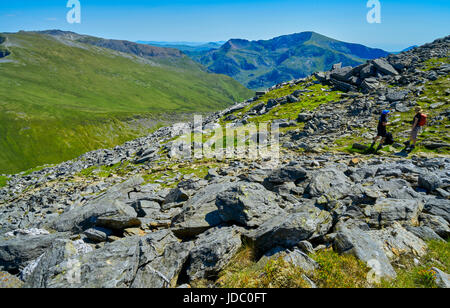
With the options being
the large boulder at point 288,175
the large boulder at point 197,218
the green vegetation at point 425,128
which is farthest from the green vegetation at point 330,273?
the green vegetation at point 425,128

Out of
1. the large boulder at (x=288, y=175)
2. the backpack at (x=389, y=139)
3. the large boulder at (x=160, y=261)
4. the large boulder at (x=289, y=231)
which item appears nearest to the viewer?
the large boulder at (x=160, y=261)

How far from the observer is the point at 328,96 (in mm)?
48719

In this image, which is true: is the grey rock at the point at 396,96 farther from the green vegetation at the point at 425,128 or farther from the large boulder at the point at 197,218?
the large boulder at the point at 197,218

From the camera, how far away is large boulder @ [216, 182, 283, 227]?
11.1 meters

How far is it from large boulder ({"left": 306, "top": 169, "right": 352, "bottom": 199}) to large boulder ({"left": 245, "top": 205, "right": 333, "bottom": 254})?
317 centimetres

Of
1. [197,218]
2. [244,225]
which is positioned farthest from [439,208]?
[197,218]

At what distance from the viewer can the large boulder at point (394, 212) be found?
33.9 ft

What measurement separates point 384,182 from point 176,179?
17600mm

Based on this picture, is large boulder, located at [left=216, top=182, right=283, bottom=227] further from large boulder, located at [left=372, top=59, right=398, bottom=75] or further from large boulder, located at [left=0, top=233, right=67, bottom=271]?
large boulder, located at [left=372, top=59, right=398, bottom=75]

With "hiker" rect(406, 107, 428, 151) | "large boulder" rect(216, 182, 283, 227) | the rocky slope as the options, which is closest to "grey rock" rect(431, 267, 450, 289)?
the rocky slope

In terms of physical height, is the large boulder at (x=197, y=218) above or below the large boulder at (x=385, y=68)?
below

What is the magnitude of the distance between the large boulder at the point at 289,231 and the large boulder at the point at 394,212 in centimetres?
244

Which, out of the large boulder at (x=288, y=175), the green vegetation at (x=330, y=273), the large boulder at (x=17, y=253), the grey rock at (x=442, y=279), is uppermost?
the large boulder at (x=288, y=175)

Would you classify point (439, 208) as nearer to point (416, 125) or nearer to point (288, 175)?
point (288, 175)
